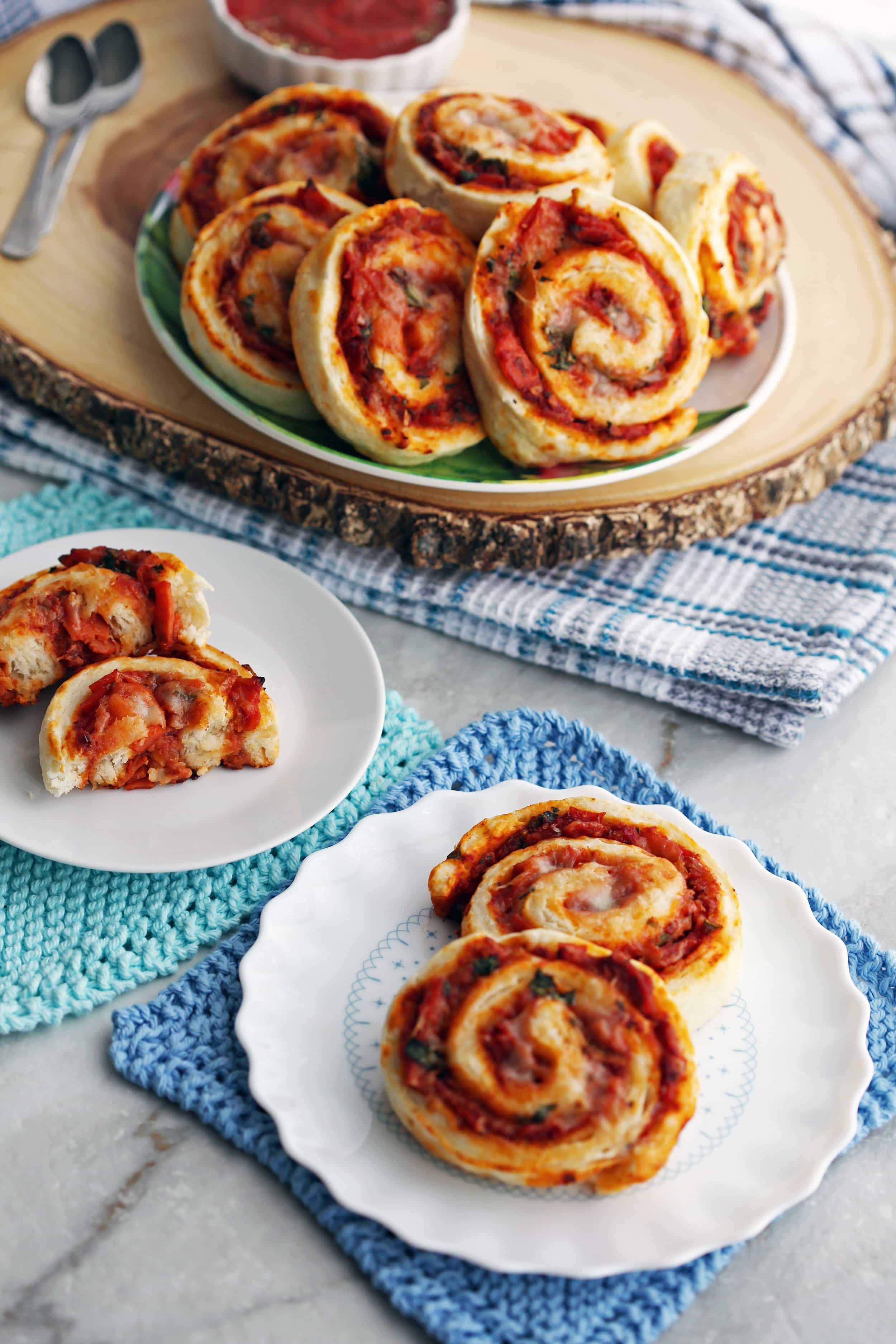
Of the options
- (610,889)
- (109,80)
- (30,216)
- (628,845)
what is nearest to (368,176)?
(30,216)

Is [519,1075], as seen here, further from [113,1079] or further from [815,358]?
[815,358]

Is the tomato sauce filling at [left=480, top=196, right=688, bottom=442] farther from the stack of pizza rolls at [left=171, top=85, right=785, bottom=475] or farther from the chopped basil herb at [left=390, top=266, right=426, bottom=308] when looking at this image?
the chopped basil herb at [left=390, top=266, right=426, bottom=308]

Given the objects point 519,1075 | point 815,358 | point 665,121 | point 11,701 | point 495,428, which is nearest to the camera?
point 519,1075

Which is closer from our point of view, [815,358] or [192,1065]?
[192,1065]

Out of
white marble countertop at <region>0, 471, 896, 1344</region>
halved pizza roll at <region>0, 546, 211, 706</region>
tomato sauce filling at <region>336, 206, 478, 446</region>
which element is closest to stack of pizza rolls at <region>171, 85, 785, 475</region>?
tomato sauce filling at <region>336, 206, 478, 446</region>

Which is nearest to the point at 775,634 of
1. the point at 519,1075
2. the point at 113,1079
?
the point at 519,1075

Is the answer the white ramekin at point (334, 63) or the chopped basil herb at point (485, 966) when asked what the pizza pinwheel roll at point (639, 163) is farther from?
the chopped basil herb at point (485, 966)
